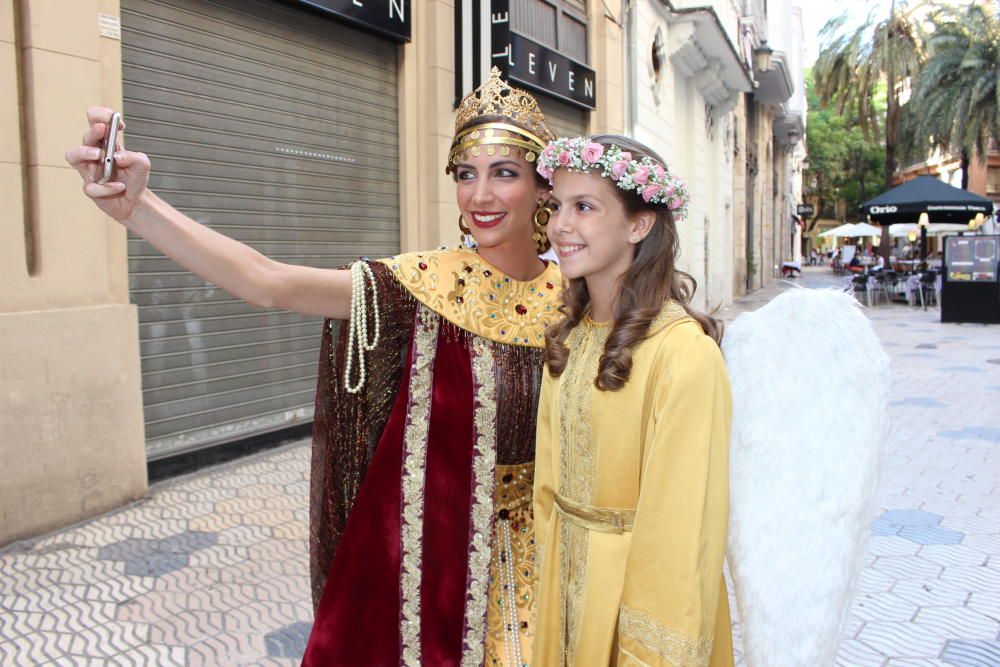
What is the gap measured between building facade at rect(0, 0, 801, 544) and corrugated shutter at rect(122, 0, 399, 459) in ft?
0.05

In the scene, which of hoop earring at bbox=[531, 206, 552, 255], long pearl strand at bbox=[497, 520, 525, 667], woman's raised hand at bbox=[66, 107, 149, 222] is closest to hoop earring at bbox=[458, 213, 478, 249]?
hoop earring at bbox=[531, 206, 552, 255]

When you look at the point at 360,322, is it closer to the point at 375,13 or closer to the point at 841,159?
the point at 375,13

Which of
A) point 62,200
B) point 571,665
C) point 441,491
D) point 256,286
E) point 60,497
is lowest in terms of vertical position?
point 60,497

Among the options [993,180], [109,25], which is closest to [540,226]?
[109,25]

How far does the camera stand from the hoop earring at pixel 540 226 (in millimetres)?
2090

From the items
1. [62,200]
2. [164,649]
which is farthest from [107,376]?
[164,649]

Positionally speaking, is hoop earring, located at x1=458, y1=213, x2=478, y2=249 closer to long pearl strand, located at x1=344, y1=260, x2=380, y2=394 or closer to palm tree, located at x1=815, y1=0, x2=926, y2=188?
long pearl strand, located at x1=344, y1=260, x2=380, y2=394

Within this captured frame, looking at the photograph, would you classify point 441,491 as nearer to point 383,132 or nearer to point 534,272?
point 534,272

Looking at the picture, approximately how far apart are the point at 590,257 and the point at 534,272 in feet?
1.83

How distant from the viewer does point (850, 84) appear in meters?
28.1

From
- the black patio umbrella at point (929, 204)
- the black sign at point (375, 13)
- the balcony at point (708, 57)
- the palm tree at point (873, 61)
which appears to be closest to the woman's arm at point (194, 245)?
the black sign at point (375, 13)

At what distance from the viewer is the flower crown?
1.60m

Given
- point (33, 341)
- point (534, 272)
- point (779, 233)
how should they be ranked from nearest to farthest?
point (534, 272)
point (33, 341)
point (779, 233)

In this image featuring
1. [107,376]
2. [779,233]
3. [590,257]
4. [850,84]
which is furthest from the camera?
[779,233]
